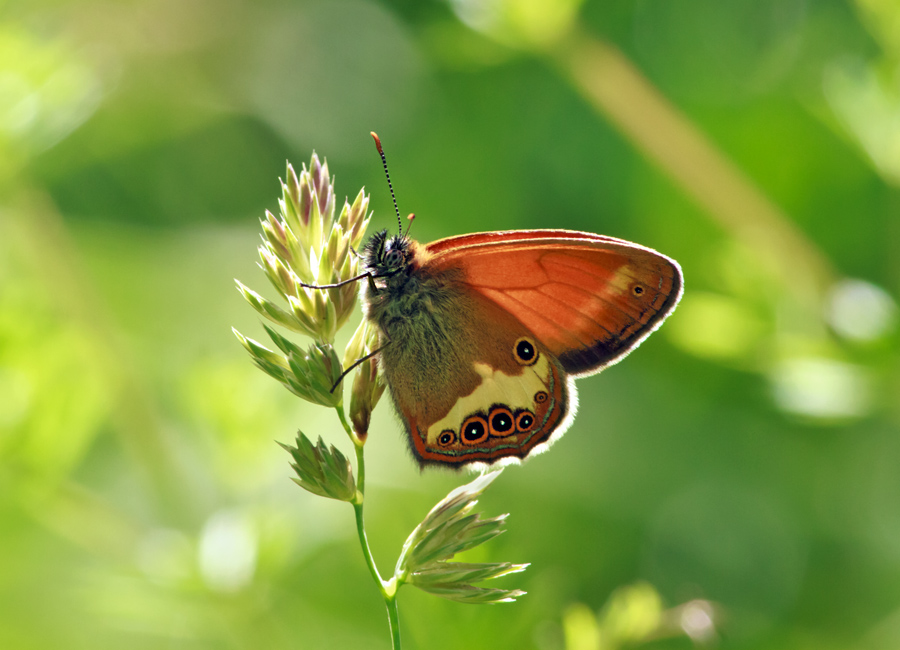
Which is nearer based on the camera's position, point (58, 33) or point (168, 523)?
point (168, 523)

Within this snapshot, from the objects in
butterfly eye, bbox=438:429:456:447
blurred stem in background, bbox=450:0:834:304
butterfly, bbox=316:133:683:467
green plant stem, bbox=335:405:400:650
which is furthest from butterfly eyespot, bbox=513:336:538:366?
blurred stem in background, bbox=450:0:834:304

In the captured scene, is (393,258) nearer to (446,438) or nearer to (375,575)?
(446,438)

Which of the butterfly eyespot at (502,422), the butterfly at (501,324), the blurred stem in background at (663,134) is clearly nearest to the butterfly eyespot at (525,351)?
the butterfly at (501,324)

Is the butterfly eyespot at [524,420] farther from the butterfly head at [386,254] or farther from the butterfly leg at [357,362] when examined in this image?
the butterfly head at [386,254]

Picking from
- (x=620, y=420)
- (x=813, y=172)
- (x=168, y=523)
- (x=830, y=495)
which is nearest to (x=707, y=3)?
(x=813, y=172)

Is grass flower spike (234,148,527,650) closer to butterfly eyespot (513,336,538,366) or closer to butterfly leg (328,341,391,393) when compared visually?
butterfly leg (328,341,391,393)

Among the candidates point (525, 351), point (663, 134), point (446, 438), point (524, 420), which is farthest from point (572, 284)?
point (663, 134)

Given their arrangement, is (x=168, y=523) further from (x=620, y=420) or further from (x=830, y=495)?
(x=830, y=495)
